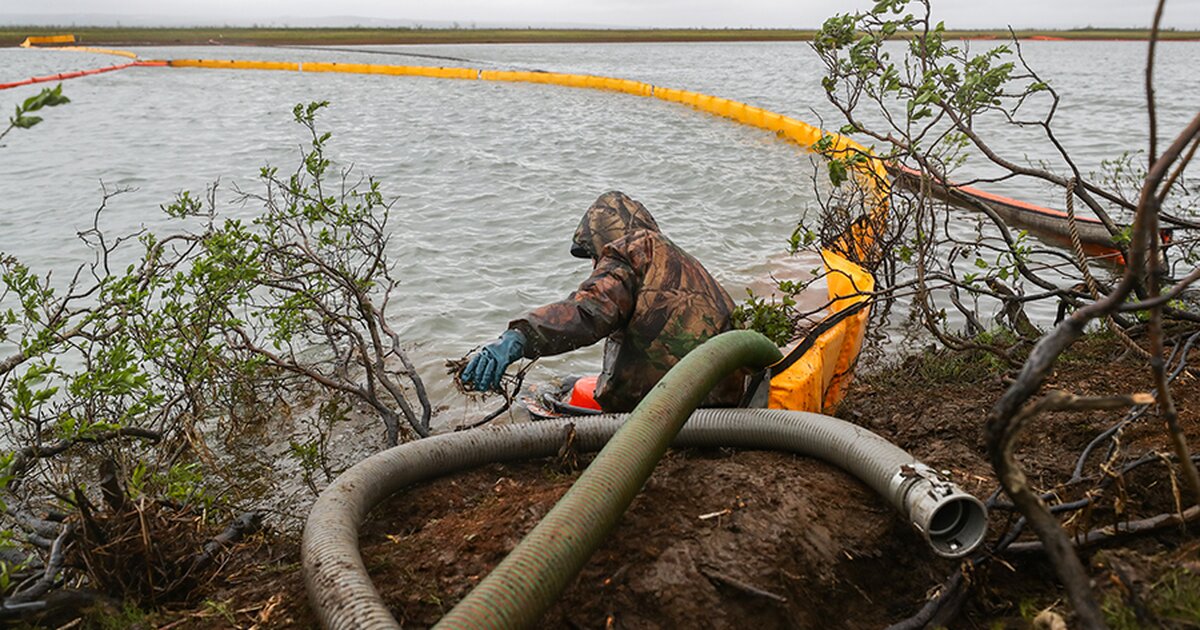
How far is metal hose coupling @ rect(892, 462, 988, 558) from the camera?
2.72 meters

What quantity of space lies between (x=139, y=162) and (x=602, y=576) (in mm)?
14726

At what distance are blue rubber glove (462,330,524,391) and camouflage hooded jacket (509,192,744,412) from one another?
0.25 m

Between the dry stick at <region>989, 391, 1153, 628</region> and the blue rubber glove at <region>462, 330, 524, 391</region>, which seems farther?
the blue rubber glove at <region>462, 330, 524, 391</region>

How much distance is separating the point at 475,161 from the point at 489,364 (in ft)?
39.1

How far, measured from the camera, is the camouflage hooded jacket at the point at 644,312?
4.01 m

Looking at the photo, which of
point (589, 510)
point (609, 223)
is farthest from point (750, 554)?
point (609, 223)

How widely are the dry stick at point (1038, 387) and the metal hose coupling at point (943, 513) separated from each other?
1011mm

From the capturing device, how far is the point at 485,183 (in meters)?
13.6

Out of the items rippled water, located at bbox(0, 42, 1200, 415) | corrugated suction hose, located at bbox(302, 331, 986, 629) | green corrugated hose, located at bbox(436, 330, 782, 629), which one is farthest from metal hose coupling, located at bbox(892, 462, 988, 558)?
rippled water, located at bbox(0, 42, 1200, 415)

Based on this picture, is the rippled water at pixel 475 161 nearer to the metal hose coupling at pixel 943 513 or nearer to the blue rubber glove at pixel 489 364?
the blue rubber glove at pixel 489 364

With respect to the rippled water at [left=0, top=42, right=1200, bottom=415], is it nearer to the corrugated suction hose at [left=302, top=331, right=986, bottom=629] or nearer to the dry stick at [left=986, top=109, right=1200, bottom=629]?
the corrugated suction hose at [left=302, top=331, right=986, bottom=629]

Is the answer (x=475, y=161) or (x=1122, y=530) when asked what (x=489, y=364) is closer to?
(x=1122, y=530)

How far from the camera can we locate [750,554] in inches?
111

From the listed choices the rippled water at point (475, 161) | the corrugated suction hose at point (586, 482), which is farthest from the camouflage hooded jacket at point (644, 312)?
the rippled water at point (475, 161)
